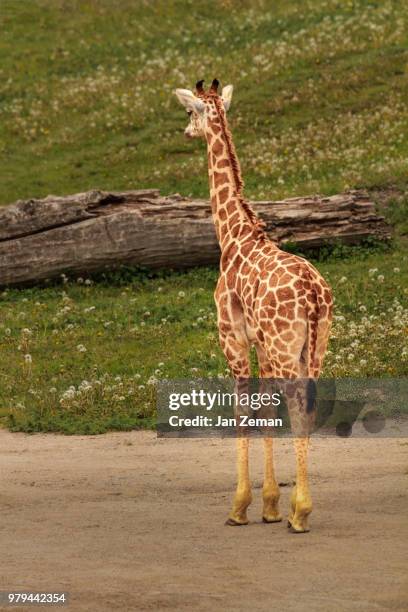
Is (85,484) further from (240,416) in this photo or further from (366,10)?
(366,10)

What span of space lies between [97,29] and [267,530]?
37.7 meters

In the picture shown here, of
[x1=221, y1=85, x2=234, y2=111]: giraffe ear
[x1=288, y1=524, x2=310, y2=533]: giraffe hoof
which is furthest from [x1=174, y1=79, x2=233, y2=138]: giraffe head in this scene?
[x1=288, y1=524, x2=310, y2=533]: giraffe hoof

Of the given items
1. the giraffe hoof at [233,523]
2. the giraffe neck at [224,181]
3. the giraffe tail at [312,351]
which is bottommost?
the giraffe hoof at [233,523]

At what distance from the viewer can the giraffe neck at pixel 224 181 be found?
16.4 metres

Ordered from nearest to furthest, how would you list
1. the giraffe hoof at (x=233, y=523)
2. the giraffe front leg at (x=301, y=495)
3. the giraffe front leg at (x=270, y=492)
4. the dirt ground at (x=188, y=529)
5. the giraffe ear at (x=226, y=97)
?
the dirt ground at (x=188, y=529)
the giraffe front leg at (x=301, y=495)
the giraffe front leg at (x=270, y=492)
the giraffe hoof at (x=233, y=523)
the giraffe ear at (x=226, y=97)

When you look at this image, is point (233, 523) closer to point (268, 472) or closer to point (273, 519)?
point (273, 519)

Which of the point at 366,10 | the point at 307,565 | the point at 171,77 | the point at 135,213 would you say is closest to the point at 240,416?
the point at 307,565

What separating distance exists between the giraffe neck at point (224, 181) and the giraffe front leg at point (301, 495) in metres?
3.07

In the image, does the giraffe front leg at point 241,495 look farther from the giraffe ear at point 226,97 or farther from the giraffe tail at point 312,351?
the giraffe ear at point 226,97

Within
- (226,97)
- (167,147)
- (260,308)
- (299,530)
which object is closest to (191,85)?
(167,147)

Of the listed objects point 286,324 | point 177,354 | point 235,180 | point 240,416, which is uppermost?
point 235,180

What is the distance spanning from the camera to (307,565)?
44.0ft

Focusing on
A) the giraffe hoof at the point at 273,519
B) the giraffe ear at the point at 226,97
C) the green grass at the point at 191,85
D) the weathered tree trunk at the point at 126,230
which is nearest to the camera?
the giraffe hoof at the point at 273,519

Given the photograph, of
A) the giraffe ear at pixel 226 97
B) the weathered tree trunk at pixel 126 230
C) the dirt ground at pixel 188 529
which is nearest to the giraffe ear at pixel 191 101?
the giraffe ear at pixel 226 97
